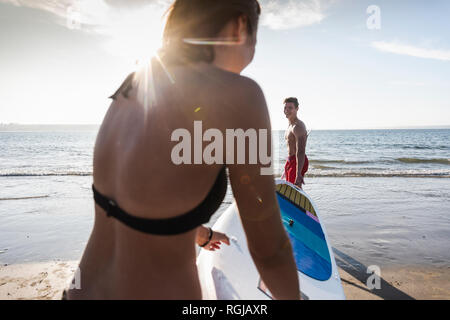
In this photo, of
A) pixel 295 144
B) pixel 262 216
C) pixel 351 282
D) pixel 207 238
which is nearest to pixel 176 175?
pixel 262 216

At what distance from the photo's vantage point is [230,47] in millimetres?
832

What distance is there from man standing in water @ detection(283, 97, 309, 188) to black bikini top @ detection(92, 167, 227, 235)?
4.87 m

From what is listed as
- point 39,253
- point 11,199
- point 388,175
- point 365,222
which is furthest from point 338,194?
point 11,199

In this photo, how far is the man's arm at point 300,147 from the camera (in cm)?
544

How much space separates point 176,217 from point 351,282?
3747mm

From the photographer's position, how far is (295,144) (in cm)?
570

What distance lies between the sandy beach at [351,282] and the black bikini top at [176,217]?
3.15m

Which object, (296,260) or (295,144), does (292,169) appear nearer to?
(295,144)

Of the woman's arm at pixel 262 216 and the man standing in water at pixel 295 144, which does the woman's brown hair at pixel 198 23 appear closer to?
the woman's arm at pixel 262 216

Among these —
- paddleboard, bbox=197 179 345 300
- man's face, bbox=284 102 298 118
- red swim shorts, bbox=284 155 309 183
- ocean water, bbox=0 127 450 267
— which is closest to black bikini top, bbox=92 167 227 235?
paddleboard, bbox=197 179 345 300

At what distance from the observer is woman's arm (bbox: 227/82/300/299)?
710 mm

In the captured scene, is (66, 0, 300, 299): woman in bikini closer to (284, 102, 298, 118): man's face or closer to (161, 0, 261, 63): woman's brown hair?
(161, 0, 261, 63): woman's brown hair

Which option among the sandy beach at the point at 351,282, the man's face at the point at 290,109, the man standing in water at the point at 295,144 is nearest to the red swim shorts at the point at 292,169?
the man standing in water at the point at 295,144

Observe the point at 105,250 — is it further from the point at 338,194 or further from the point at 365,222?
the point at 338,194
